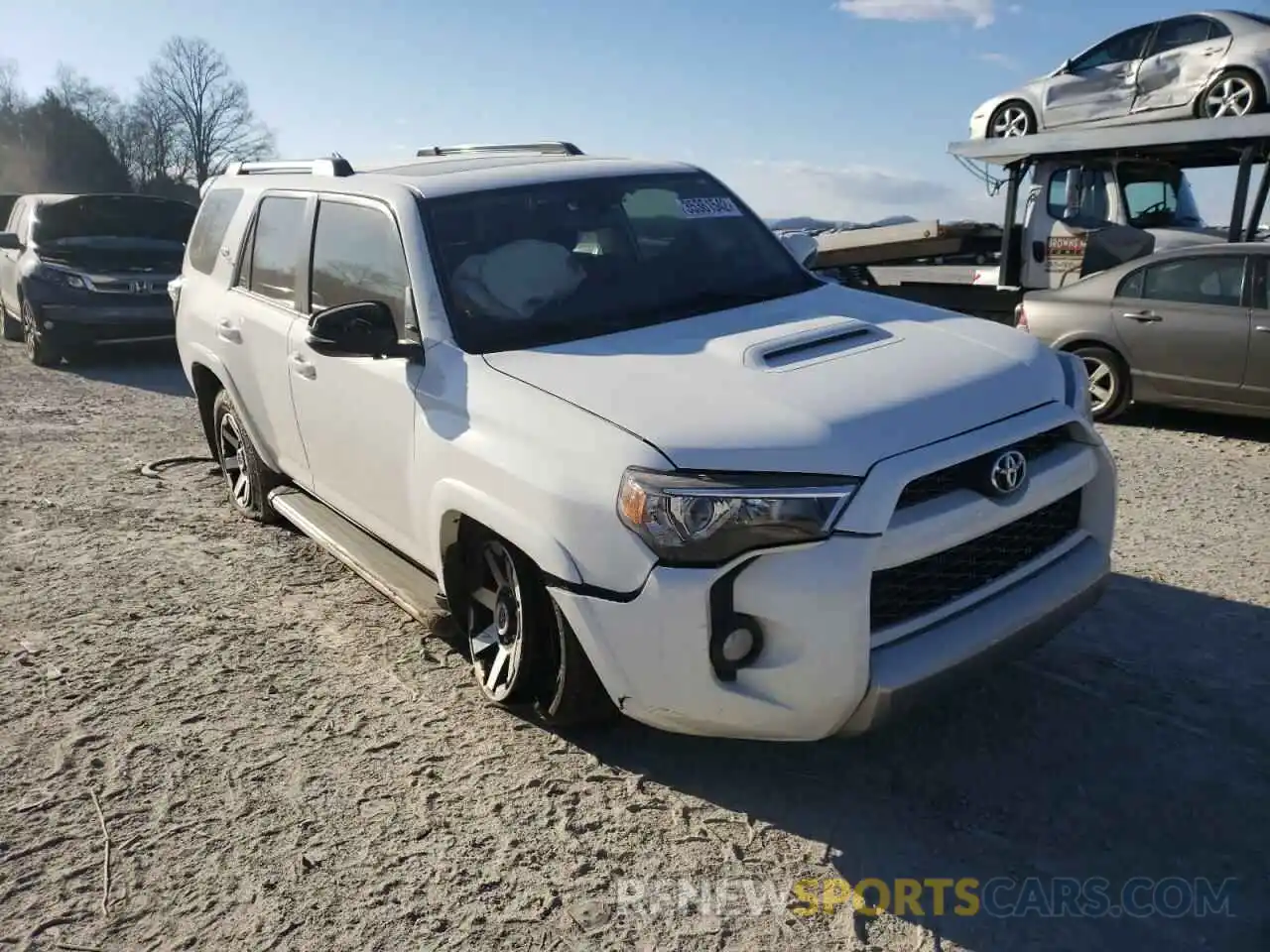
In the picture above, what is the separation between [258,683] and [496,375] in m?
1.60

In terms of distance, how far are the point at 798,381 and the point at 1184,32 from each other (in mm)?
10633

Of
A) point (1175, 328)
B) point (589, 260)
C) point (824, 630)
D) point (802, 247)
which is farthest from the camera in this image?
point (1175, 328)

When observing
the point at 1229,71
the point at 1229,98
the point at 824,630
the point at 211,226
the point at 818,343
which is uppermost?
the point at 1229,71

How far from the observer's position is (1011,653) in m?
3.09

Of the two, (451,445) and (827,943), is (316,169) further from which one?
(827,943)

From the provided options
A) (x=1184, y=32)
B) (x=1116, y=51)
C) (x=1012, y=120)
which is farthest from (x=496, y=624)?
(x=1012, y=120)

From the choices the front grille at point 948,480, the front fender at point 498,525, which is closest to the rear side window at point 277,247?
the front fender at point 498,525

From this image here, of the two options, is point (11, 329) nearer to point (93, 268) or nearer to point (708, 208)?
point (93, 268)

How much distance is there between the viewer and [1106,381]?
8.27 meters

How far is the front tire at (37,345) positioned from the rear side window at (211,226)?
640cm

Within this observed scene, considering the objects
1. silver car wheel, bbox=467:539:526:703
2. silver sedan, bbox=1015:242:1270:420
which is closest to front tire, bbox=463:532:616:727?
silver car wheel, bbox=467:539:526:703

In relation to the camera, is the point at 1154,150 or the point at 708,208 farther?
the point at 1154,150

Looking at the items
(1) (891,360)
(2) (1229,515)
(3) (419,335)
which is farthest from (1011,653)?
(2) (1229,515)

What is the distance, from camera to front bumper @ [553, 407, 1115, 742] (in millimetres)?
2736
